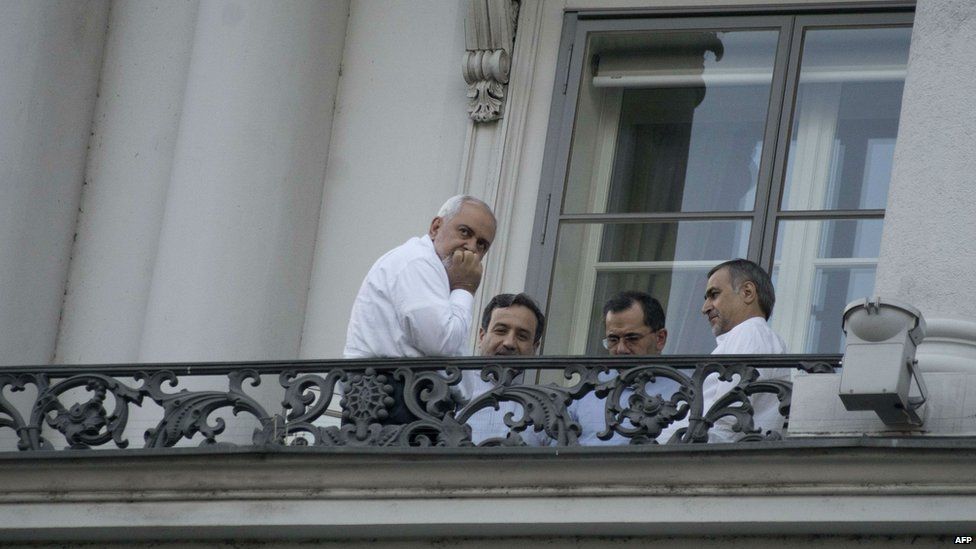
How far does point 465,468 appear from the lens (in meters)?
8.91

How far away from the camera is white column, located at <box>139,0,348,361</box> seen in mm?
11594

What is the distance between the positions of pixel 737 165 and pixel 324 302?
84.6 inches

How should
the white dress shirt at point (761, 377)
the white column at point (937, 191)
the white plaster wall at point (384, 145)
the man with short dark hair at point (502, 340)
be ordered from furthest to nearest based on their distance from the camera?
1. the white plaster wall at point (384, 145)
2. the man with short dark hair at point (502, 340)
3. the white dress shirt at point (761, 377)
4. the white column at point (937, 191)

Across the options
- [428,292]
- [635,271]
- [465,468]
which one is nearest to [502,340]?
[428,292]

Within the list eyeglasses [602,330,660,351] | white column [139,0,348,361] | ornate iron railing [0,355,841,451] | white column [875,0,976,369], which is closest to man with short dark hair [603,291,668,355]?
eyeglasses [602,330,660,351]

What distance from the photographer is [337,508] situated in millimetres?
9070

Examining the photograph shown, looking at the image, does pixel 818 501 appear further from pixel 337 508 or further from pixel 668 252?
pixel 668 252

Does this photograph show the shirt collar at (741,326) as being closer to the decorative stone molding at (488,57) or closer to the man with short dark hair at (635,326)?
the man with short dark hair at (635,326)

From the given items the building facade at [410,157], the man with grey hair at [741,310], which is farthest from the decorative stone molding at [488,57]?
the man with grey hair at [741,310]

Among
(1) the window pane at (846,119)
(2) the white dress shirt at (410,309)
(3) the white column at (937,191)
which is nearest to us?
(3) the white column at (937,191)

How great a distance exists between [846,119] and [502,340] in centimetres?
299

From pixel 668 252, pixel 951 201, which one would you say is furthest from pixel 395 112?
pixel 951 201

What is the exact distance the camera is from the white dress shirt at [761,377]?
8805 mm

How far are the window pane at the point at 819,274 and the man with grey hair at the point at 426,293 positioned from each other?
245 centimetres
